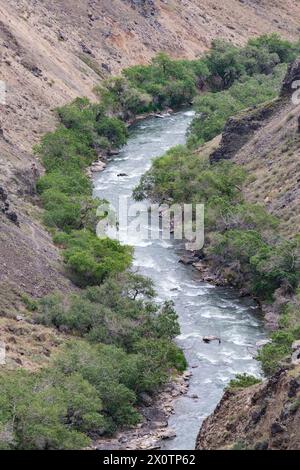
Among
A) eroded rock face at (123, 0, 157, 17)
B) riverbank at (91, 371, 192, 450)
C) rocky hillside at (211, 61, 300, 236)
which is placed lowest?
riverbank at (91, 371, 192, 450)

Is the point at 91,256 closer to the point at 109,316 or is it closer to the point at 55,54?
the point at 109,316

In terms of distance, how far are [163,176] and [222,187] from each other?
569cm

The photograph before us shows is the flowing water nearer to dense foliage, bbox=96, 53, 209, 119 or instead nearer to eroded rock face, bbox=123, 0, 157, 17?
dense foliage, bbox=96, 53, 209, 119

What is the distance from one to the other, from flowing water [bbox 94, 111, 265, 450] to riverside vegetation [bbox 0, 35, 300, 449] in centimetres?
142

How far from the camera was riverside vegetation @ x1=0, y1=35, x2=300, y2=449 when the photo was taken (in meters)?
44.4

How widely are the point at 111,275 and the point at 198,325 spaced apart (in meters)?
5.91

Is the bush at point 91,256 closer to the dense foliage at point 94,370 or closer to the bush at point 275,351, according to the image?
the dense foliage at point 94,370

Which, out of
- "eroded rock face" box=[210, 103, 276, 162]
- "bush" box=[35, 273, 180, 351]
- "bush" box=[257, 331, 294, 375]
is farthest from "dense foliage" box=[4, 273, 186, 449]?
"eroded rock face" box=[210, 103, 276, 162]

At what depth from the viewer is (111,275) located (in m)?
60.0

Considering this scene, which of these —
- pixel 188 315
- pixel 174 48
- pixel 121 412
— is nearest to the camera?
pixel 121 412

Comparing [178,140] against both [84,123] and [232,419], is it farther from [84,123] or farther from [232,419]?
[232,419]

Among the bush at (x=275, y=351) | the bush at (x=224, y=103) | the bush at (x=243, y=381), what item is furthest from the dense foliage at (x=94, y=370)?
the bush at (x=224, y=103)

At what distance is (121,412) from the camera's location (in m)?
46.9

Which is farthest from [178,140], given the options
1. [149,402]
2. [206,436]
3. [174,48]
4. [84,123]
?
[206,436]
